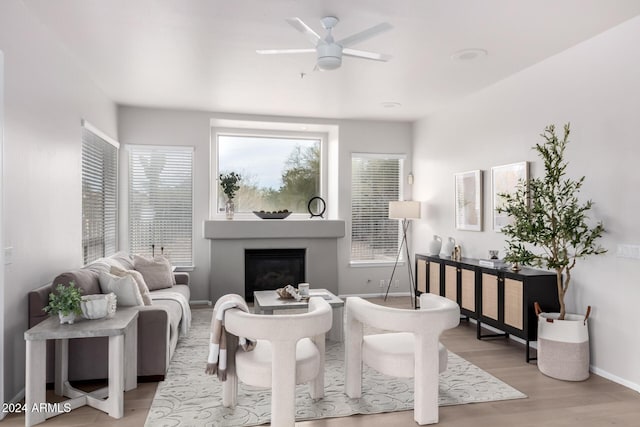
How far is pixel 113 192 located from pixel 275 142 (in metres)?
2.58

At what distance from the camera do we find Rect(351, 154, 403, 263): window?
7.23m

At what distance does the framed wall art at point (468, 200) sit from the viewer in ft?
17.5

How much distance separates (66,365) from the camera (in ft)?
10.8

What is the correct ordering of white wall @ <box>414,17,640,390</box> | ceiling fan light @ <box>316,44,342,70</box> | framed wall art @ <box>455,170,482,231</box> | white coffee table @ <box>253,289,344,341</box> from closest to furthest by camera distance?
ceiling fan light @ <box>316,44,342,70</box>
white wall @ <box>414,17,640,390</box>
white coffee table @ <box>253,289,344,341</box>
framed wall art @ <box>455,170,482,231</box>

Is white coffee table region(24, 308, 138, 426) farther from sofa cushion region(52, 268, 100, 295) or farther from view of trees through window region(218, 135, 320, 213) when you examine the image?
view of trees through window region(218, 135, 320, 213)

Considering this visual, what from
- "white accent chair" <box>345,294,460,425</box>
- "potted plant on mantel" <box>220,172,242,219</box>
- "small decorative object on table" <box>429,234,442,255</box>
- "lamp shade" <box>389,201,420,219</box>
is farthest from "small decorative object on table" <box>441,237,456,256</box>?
"potted plant on mantel" <box>220,172,242,219</box>

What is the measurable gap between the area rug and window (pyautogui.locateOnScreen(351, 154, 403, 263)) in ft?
10.9

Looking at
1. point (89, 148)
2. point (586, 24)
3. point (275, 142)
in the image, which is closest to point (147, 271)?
point (89, 148)

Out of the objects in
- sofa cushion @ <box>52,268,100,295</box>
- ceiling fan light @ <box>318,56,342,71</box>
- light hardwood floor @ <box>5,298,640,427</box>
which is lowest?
light hardwood floor @ <box>5,298,640,427</box>

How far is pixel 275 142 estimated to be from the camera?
24.1 feet

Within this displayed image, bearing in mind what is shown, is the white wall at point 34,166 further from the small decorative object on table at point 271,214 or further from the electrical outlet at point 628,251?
the electrical outlet at point 628,251

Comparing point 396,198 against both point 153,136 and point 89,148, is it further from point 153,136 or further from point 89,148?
point 89,148

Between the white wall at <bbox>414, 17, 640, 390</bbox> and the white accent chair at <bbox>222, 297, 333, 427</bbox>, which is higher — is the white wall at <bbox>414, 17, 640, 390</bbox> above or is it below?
above

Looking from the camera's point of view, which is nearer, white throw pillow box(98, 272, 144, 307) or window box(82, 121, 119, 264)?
white throw pillow box(98, 272, 144, 307)
